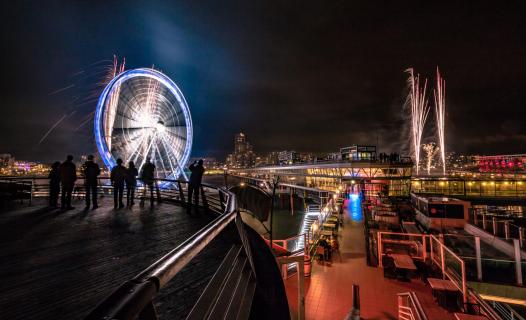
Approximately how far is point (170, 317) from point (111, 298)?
1.97 m

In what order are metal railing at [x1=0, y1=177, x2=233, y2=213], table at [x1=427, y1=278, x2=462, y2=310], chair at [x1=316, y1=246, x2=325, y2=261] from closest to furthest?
table at [x1=427, y1=278, x2=462, y2=310]
metal railing at [x1=0, y1=177, x2=233, y2=213]
chair at [x1=316, y1=246, x2=325, y2=261]

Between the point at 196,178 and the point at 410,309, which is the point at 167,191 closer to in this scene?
the point at 196,178

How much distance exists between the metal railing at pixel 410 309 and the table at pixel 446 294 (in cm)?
83

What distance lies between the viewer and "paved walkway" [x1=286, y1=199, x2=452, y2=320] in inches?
248

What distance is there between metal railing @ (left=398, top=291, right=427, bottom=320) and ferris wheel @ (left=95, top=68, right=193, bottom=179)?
57.5ft

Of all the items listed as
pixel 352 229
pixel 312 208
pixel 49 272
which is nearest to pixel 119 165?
pixel 49 272

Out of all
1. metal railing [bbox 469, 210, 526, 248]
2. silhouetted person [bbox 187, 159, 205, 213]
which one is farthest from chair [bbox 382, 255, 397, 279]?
metal railing [bbox 469, 210, 526, 248]

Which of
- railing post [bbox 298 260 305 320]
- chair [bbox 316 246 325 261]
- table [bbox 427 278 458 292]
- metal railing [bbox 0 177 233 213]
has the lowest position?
chair [bbox 316 246 325 261]

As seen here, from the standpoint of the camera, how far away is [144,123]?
2136 centimetres

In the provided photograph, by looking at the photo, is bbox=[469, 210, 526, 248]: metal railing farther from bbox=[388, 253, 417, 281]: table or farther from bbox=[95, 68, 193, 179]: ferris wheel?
bbox=[95, 68, 193, 179]: ferris wheel

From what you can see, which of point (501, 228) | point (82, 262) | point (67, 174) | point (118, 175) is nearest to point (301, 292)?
point (82, 262)

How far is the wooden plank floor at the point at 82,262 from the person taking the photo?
2578mm

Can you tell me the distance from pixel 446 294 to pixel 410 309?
1388 millimetres

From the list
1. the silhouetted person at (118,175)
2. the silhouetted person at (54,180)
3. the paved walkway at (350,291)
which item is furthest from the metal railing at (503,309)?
the silhouetted person at (54,180)
